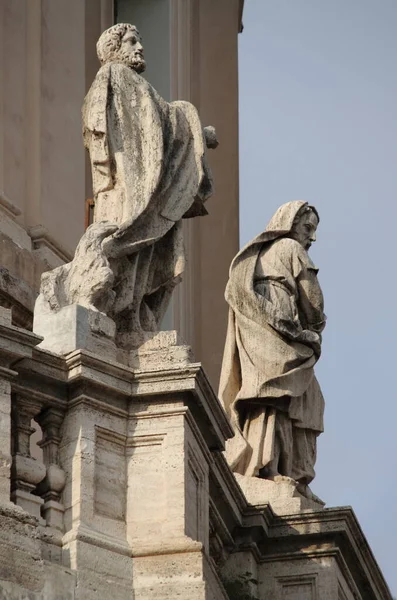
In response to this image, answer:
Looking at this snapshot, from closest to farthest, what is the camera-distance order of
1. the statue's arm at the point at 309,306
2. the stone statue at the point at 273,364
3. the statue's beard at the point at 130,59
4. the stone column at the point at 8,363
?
1. the stone column at the point at 8,363
2. the statue's beard at the point at 130,59
3. the stone statue at the point at 273,364
4. the statue's arm at the point at 309,306

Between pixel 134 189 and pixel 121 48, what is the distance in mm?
982

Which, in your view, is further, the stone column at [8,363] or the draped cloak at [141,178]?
the draped cloak at [141,178]

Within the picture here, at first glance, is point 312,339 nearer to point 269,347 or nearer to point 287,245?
point 269,347

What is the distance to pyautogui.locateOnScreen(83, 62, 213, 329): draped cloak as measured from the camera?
603 inches

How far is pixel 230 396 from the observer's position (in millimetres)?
17469

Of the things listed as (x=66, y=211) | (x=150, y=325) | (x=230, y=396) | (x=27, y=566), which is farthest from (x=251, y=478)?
(x=66, y=211)

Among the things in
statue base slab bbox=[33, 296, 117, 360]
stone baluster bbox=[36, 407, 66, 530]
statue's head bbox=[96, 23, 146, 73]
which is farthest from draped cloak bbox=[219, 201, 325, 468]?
stone baluster bbox=[36, 407, 66, 530]

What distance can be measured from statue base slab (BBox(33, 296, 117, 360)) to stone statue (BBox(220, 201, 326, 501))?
2612 mm

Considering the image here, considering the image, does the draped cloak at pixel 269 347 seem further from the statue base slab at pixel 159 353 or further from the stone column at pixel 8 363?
the stone column at pixel 8 363

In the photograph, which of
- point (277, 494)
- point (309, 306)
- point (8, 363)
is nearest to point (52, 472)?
point (8, 363)

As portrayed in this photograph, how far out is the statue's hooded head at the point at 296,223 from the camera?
58.7ft

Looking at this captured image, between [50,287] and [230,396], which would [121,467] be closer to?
[50,287]

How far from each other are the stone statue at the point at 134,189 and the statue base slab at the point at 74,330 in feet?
0.68

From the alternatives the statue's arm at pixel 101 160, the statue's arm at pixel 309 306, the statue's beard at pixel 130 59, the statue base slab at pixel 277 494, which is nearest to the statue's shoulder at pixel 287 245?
the statue's arm at pixel 309 306
